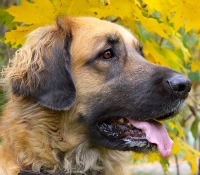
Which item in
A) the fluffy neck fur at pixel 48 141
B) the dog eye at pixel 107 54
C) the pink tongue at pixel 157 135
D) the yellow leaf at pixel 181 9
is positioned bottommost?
the fluffy neck fur at pixel 48 141

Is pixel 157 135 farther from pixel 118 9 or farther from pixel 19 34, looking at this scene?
pixel 19 34

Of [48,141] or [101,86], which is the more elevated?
[101,86]

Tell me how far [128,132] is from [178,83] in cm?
58

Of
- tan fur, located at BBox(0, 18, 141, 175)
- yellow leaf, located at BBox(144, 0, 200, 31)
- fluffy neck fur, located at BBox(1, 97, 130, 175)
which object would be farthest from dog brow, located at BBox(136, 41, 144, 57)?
fluffy neck fur, located at BBox(1, 97, 130, 175)

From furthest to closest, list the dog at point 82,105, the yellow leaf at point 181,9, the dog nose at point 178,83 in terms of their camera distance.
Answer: the dog at point 82,105 → the dog nose at point 178,83 → the yellow leaf at point 181,9

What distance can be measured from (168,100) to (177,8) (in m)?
0.74

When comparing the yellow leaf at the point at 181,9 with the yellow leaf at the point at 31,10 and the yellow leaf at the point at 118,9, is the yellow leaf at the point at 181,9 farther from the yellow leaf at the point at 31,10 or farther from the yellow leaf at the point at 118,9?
the yellow leaf at the point at 31,10

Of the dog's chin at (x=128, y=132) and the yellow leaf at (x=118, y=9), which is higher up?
the yellow leaf at (x=118, y=9)

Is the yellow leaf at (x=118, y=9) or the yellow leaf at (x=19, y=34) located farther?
the yellow leaf at (x=19, y=34)

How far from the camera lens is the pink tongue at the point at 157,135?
4506 mm

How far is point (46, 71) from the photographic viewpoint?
4648 mm

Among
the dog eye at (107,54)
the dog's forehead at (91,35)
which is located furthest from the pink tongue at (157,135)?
the dog's forehead at (91,35)

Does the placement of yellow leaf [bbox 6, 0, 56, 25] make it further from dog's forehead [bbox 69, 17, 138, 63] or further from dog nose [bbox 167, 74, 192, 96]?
dog nose [bbox 167, 74, 192, 96]

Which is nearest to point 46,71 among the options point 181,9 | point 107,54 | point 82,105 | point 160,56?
point 82,105
